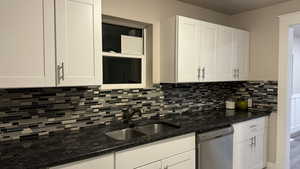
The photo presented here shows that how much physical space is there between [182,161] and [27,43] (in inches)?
66.6

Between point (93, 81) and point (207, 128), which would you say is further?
point (207, 128)

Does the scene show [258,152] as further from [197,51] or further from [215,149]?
[197,51]

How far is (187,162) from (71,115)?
125 centimetres

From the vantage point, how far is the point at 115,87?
229 cm

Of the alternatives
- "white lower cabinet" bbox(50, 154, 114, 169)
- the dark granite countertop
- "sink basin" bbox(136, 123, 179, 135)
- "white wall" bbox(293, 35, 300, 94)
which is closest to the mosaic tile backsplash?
the dark granite countertop

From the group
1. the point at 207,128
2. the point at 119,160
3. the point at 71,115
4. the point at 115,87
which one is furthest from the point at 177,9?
the point at 119,160

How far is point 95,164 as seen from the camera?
4.82 feet

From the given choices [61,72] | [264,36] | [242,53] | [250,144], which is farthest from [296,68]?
[61,72]

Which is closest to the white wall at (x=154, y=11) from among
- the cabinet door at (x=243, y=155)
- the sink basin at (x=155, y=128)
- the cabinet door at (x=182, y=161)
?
the sink basin at (x=155, y=128)

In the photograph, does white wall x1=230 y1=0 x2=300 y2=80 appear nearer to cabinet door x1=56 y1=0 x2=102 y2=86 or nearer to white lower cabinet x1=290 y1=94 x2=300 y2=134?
cabinet door x1=56 y1=0 x2=102 y2=86

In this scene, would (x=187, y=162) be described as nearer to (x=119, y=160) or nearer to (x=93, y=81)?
(x=119, y=160)

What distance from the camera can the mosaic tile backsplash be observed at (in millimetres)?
1674

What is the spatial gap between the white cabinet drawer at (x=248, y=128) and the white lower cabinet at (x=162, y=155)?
32.5 inches

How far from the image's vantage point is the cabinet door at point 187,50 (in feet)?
7.76
